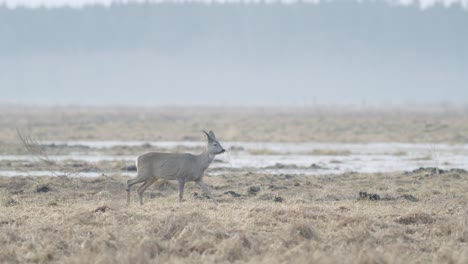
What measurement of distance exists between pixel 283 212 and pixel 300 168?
1219cm

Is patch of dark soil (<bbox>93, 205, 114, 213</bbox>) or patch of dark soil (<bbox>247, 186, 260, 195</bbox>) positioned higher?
patch of dark soil (<bbox>93, 205, 114, 213</bbox>)

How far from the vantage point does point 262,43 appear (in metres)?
199

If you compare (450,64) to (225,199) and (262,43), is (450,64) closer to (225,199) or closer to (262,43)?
(262,43)

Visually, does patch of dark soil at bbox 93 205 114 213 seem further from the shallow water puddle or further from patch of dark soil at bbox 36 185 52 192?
the shallow water puddle

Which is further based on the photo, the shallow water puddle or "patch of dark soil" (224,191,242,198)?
the shallow water puddle

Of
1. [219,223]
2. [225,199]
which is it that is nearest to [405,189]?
[225,199]

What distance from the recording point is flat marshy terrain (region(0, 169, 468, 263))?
42.2 feet

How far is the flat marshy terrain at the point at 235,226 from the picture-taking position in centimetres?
1286

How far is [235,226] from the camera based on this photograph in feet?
49.0

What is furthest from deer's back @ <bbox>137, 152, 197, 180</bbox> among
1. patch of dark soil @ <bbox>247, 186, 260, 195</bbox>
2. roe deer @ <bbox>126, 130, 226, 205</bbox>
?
patch of dark soil @ <bbox>247, 186, 260, 195</bbox>

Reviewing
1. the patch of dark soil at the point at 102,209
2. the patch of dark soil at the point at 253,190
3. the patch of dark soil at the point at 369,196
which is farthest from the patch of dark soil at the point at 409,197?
the patch of dark soil at the point at 102,209

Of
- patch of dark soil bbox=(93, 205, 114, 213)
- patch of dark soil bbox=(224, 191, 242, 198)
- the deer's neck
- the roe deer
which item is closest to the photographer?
patch of dark soil bbox=(93, 205, 114, 213)

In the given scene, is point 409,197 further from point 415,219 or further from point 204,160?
point 415,219

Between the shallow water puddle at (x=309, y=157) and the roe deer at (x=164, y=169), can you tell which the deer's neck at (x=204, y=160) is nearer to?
the roe deer at (x=164, y=169)
